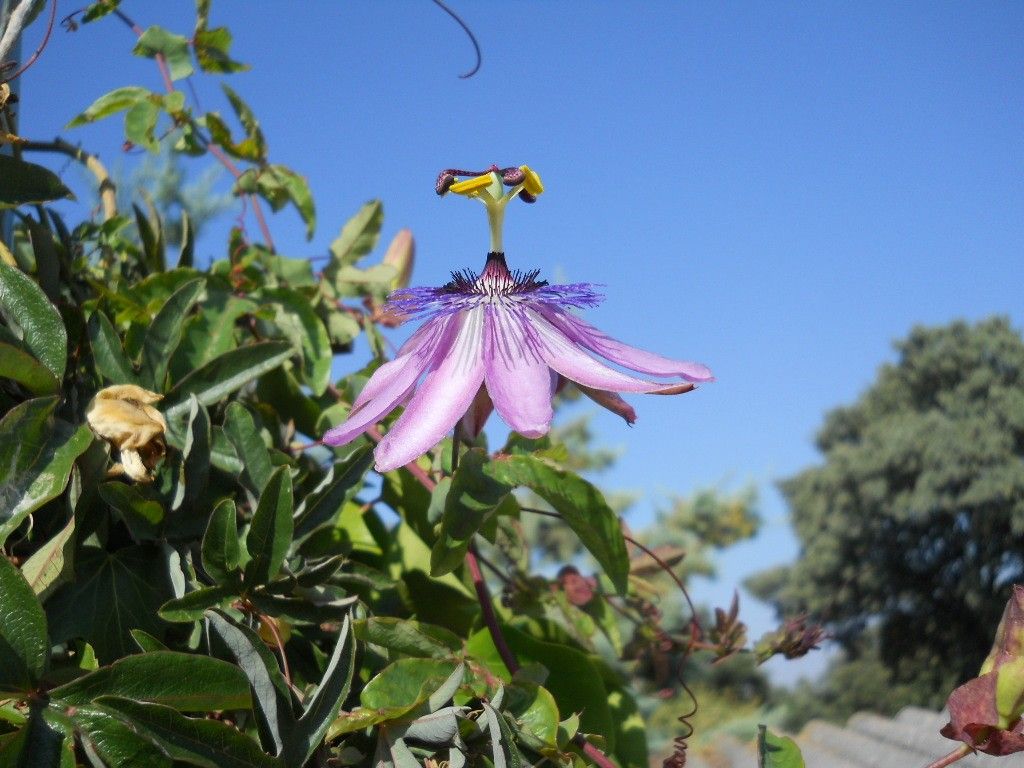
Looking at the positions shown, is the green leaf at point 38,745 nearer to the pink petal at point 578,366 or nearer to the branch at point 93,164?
the pink petal at point 578,366

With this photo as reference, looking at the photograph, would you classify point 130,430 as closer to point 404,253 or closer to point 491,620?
point 491,620

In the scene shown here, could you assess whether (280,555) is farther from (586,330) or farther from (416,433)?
(586,330)

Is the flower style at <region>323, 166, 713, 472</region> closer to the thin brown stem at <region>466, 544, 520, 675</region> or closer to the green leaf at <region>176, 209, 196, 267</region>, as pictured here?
the thin brown stem at <region>466, 544, 520, 675</region>

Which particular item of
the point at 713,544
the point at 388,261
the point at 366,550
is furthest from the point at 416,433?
the point at 713,544

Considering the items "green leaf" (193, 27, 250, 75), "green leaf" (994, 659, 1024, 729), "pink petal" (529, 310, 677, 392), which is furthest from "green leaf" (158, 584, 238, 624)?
"green leaf" (193, 27, 250, 75)

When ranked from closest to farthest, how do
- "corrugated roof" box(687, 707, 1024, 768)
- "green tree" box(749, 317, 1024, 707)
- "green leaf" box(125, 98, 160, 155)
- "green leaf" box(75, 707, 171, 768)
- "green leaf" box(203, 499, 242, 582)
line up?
"green leaf" box(75, 707, 171, 768) → "green leaf" box(203, 499, 242, 582) → "green leaf" box(125, 98, 160, 155) → "corrugated roof" box(687, 707, 1024, 768) → "green tree" box(749, 317, 1024, 707)

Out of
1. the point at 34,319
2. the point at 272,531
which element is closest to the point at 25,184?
the point at 34,319

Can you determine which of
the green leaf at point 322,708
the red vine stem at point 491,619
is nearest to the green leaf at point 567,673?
the red vine stem at point 491,619
